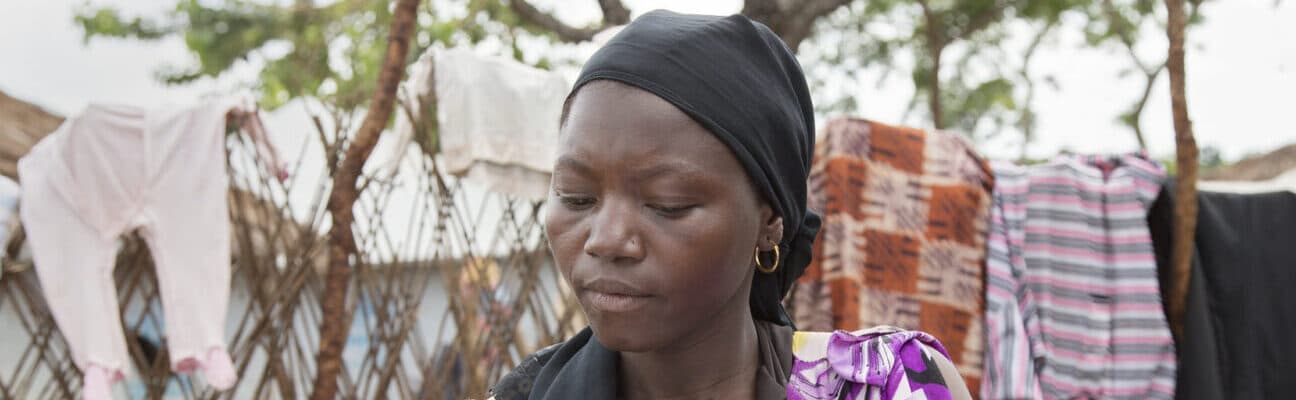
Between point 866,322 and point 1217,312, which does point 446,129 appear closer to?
point 866,322

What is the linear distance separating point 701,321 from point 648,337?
3.5 inches

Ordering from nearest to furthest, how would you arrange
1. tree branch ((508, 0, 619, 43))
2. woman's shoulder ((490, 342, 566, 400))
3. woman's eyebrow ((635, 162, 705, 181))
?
woman's eyebrow ((635, 162, 705, 181)), woman's shoulder ((490, 342, 566, 400)), tree branch ((508, 0, 619, 43))

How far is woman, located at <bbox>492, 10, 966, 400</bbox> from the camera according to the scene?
1276 mm

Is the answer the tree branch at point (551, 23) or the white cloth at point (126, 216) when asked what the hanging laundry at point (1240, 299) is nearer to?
the white cloth at point (126, 216)

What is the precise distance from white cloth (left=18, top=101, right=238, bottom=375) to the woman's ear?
8.62 feet

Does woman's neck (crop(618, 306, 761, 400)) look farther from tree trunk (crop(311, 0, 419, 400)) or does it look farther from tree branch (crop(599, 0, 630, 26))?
tree branch (crop(599, 0, 630, 26))

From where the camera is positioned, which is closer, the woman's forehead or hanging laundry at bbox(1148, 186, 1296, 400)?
the woman's forehead

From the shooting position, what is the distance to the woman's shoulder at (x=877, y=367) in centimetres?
138

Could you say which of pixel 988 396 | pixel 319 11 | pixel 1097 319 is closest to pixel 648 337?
pixel 988 396

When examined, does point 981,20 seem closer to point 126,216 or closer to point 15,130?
point 126,216

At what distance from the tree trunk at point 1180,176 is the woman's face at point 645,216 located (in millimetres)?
2009

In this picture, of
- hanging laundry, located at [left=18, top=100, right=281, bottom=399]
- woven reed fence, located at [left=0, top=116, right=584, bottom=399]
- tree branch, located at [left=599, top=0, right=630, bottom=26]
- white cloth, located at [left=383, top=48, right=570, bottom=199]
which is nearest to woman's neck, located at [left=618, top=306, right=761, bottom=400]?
white cloth, located at [left=383, top=48, right=570, bottom=199]

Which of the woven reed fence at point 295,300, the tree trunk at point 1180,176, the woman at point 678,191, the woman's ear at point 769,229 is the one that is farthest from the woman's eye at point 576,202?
the woven reed fence at point 295,300

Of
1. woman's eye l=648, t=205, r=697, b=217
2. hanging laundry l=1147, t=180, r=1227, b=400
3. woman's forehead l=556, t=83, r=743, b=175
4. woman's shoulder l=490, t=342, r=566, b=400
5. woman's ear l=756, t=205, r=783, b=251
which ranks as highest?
woman's forehead l=556, t=83, r=743, b=175
